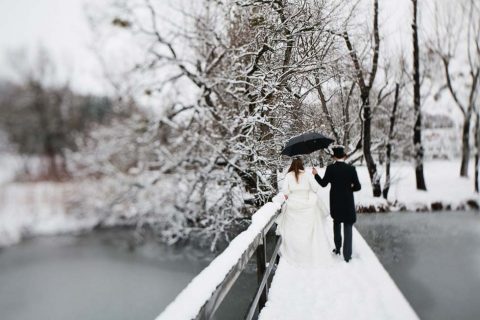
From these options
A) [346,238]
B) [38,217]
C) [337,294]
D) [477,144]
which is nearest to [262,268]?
[337,294]

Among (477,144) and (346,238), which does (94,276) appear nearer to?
(346,238)

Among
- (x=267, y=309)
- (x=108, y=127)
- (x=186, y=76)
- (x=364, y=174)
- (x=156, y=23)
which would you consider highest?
(x=156, y=23)

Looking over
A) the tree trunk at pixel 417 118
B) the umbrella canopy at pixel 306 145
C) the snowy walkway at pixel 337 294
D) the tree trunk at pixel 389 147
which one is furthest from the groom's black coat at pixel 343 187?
the tree trunk at pixel 417 118

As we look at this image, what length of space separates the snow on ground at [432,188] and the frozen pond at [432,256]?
13.7 inches

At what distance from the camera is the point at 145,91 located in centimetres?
1070

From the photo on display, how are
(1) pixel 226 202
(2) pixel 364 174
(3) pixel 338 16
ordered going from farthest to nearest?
(1) pixel 226 202 < (2) pixel 364 174 < (3) pixel 338 16

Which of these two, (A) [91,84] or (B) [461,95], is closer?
(B) [461,95]

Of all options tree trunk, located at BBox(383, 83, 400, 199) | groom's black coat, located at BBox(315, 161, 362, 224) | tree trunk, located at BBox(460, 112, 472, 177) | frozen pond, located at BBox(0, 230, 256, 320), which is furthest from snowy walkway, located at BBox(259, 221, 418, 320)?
tree trunk, located at BBox(460, 112, 472, 177)

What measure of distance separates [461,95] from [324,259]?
9.34 metres

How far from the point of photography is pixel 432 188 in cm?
879

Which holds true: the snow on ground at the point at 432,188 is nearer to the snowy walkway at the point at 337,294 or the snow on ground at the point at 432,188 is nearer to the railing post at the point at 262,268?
the snowy walkway at the point at 337,294

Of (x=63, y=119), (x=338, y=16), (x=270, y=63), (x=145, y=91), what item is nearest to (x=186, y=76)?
(x=145, y=91)

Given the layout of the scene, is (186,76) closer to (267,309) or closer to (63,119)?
(63,119)

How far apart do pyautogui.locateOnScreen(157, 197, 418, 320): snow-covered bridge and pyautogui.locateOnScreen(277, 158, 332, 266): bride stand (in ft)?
0.55
